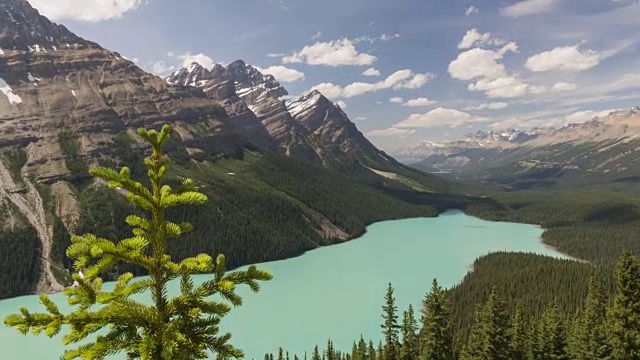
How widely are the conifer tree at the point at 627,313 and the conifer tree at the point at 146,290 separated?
4942cm

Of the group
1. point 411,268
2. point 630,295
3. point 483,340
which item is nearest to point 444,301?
point 483,340

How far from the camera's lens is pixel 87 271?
8797mm

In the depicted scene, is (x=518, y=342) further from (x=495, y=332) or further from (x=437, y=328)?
(x=437, y=328)

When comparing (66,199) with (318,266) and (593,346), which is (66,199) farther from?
(593,346)

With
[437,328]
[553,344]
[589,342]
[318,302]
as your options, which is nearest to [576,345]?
[553,344]

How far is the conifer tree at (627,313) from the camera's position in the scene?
151 ft

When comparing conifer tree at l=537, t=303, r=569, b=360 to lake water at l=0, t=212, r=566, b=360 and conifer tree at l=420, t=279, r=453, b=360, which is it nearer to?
conifer tree at l=420, t=279, r=453, b=360

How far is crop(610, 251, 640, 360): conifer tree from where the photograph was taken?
151 feet

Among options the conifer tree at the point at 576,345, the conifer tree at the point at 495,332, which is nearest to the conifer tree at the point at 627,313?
the conifer tree at the point at 576,345

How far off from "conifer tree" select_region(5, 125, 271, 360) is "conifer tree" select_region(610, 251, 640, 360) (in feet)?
162

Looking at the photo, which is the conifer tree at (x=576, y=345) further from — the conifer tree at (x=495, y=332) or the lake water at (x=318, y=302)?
the lake water at (x=318, y=302)

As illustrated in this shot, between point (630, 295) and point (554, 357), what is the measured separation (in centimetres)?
1533

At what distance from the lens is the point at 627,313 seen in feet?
152

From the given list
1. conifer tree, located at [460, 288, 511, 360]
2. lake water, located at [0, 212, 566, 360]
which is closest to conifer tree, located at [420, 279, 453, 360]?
conifer tree, located at [460, 288, 511, 360]
